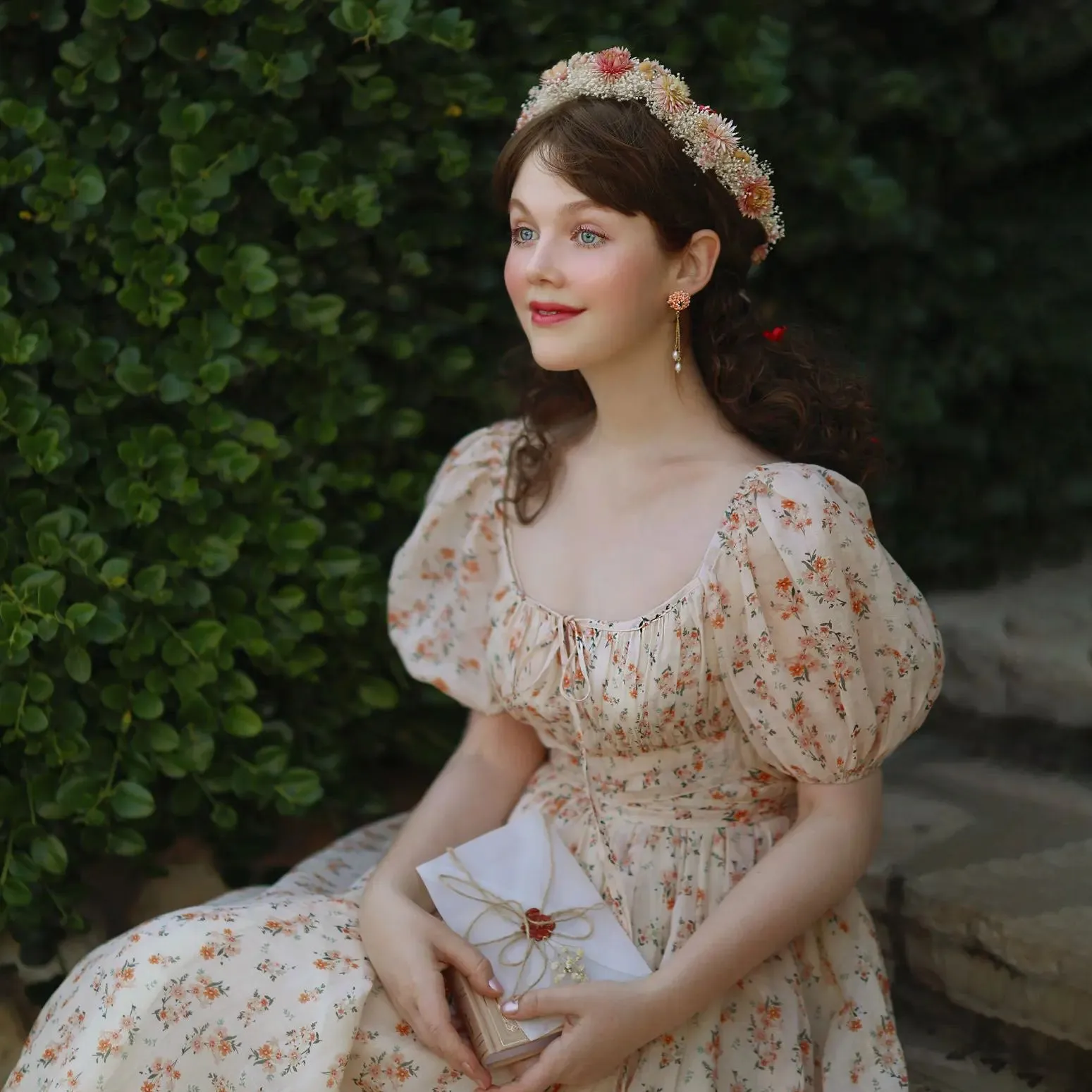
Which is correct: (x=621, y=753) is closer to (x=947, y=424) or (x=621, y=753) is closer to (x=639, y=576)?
(x=639, y=576)

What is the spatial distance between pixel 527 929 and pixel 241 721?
66 cm

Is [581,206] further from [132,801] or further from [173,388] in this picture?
[132,801]

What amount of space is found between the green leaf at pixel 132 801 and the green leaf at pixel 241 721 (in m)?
0.16

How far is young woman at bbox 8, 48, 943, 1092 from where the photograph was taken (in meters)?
1.56

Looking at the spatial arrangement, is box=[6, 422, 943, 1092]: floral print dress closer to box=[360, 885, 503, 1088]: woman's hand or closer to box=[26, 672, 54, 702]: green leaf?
box=[360, 885, 503, 1088]: woman's hand

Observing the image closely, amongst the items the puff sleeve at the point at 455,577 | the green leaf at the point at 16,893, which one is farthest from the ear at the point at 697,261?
the green leaf at the point at 16,893

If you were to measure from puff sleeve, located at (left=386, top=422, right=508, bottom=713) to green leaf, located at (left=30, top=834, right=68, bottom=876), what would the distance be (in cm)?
57

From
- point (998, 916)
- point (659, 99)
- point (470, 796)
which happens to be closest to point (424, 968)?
point (470, 796)

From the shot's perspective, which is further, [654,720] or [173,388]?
[173,388]

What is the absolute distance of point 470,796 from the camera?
193 centimetres

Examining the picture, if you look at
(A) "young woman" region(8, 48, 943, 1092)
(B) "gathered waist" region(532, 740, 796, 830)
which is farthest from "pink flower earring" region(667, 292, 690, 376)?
(B) "gathered waist" region(532, 740, 796, 830)

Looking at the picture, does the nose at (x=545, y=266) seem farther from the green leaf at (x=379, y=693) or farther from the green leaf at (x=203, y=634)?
the green leaf at (x=379, y=693)

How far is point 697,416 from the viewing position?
6.04 ft

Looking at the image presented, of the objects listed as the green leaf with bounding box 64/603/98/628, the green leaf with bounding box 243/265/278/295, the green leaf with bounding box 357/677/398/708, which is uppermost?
the green leaf with bounding box 243/265/278/295
